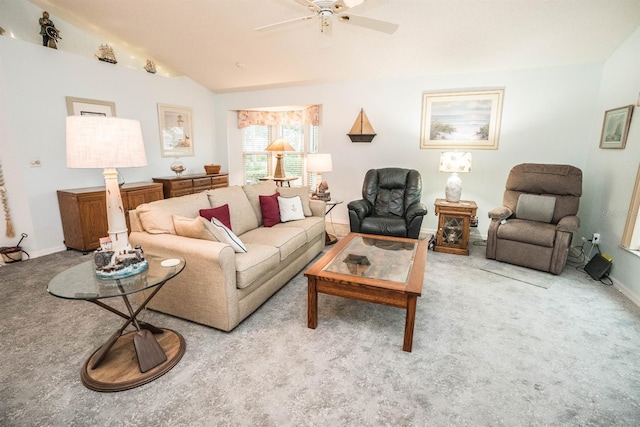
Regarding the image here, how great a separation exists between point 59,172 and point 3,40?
56.6 inches

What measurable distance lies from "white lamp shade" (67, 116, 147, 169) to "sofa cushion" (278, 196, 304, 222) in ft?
6.10

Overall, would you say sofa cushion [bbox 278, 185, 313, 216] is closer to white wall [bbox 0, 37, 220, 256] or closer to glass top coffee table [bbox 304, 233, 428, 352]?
glass top coffee table [bbox 304, 233, 428, 352]

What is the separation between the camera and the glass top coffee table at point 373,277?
79.4 inches

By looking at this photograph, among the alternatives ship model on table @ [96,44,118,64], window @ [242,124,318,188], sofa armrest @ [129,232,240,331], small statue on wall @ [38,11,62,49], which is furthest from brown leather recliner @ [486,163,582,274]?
small statue on wall @ [38,11,62,49]

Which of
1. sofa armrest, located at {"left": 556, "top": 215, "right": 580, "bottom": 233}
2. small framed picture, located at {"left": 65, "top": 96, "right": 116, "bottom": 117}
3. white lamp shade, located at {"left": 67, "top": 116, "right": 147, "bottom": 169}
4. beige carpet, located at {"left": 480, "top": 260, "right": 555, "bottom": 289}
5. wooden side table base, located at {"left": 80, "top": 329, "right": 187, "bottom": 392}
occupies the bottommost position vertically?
wooden side table base, located at {"left": 80, "top": 329, "right": 187, "bottom": 392}

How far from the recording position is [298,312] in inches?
98.8

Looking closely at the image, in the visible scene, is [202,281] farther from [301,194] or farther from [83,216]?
[83,216]

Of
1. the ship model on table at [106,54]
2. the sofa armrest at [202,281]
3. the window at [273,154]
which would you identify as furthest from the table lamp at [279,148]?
the sofa armrest at [202,281]

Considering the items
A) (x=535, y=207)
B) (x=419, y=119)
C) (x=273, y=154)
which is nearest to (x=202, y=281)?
(x=535, y=207)

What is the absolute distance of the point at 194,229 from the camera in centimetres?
225

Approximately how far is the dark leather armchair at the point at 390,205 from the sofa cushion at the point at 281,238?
3.19 ft

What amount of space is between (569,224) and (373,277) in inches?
94.6

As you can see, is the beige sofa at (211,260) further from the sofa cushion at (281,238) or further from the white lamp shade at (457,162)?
the white lamp shade at (457,162)

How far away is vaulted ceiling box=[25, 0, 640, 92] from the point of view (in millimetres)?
2963
